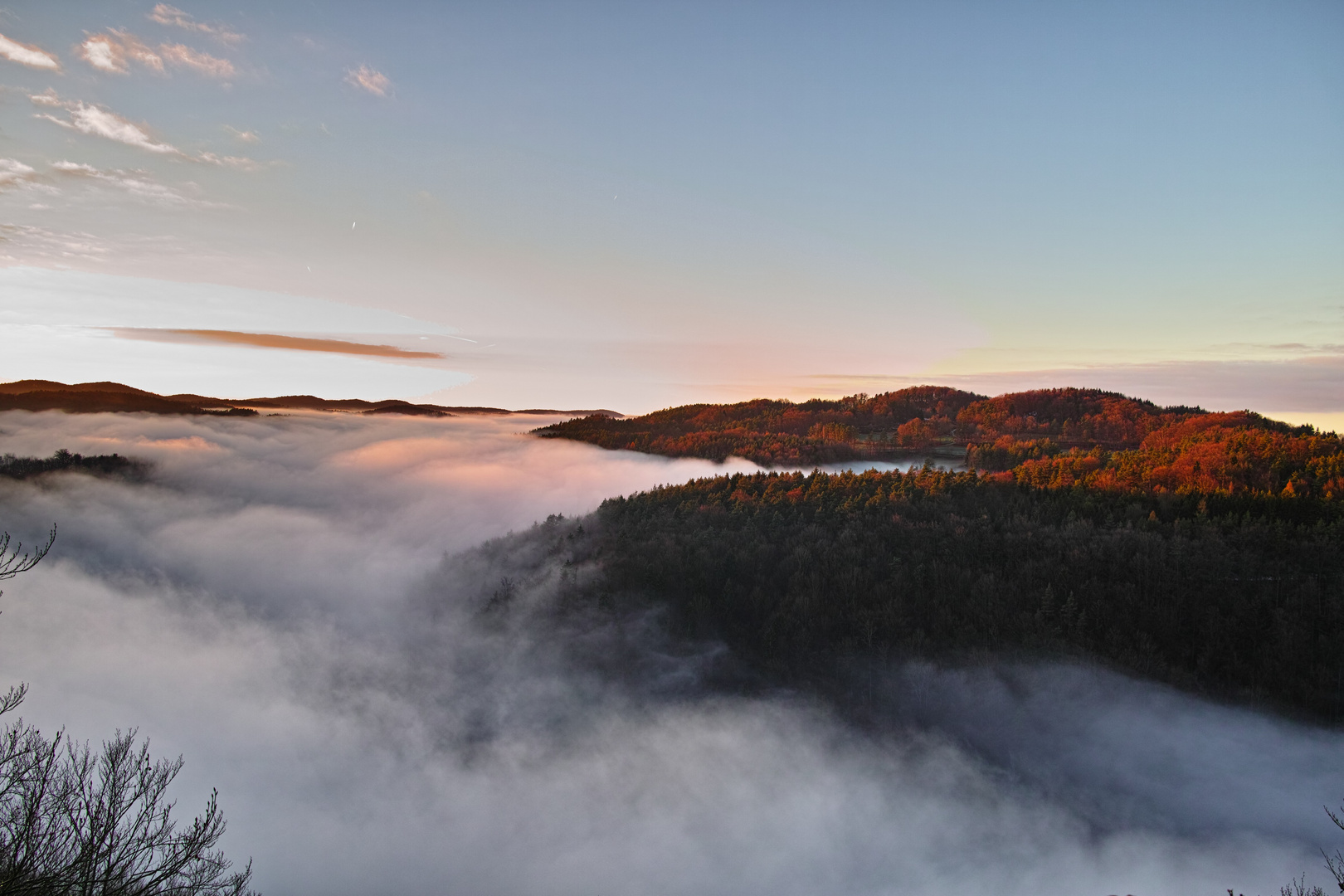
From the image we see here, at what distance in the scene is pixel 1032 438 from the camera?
349 ft

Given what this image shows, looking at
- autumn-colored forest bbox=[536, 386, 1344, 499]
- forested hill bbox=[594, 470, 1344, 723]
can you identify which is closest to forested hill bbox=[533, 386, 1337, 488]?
autumn-colored forest bbox=[536, 386, 1344, 499]

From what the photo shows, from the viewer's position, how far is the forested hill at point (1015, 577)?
53844 millimetres

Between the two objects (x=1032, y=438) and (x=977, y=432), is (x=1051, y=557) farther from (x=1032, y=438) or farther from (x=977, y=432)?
(x=977, y=432)

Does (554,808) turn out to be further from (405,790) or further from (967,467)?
(967,467)

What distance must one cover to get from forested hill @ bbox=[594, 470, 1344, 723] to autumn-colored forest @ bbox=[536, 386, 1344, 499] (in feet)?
14.5

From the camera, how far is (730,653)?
77188 millimetres

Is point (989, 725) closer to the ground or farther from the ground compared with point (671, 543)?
closer to the ground

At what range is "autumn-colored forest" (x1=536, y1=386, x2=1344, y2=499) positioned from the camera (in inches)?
2613

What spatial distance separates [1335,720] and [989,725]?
1031 inches

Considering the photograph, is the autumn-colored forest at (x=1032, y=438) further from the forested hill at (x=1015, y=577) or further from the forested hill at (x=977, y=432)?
the forested hill at (x=1015, y=577)

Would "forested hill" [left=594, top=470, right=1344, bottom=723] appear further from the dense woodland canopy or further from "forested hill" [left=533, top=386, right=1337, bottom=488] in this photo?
"forested hill" [left=533, top=386, right=1337, bottom=488]

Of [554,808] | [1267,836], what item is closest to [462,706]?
[554,808]

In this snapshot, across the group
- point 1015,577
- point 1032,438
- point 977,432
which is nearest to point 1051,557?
point 1015,577

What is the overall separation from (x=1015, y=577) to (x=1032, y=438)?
5206cm
